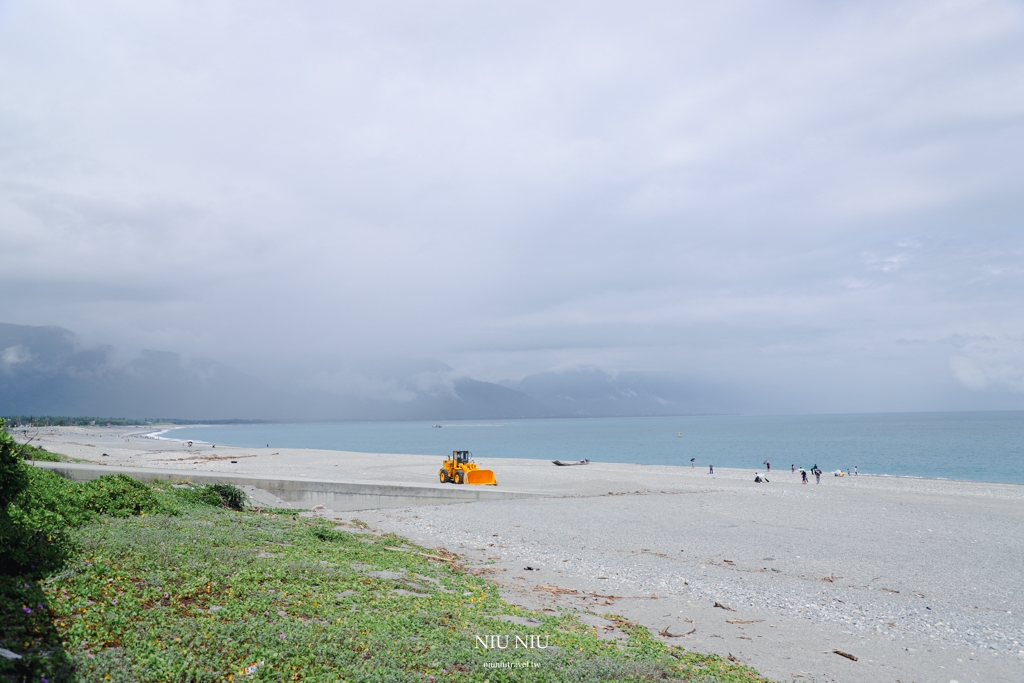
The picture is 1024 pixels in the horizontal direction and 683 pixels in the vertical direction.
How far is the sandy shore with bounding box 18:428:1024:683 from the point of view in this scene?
9891mm

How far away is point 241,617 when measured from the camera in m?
7.38

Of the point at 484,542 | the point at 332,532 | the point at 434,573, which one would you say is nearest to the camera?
the point at 434,573

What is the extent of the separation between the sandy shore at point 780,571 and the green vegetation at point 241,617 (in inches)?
86.4

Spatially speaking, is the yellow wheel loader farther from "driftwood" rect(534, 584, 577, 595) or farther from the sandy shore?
"driftwood" rect(534, 584, 577, 595)

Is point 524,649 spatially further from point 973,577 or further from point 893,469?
point 893,469

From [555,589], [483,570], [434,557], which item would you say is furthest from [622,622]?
[434,557]

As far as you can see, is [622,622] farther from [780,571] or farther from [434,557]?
[780,571]

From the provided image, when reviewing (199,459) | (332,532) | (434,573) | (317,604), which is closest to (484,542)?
(332,532)

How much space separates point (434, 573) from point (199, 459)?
2474 inches

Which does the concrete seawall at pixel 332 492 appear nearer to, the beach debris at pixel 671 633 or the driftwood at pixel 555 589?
the driftwood at pixel 555 589

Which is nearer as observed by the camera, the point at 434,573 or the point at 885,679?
the point at 885,679

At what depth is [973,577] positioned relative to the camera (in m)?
15.9

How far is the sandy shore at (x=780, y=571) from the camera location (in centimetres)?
989

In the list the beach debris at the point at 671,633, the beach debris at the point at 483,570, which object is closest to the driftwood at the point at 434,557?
the beach debris at the point at 483,570
